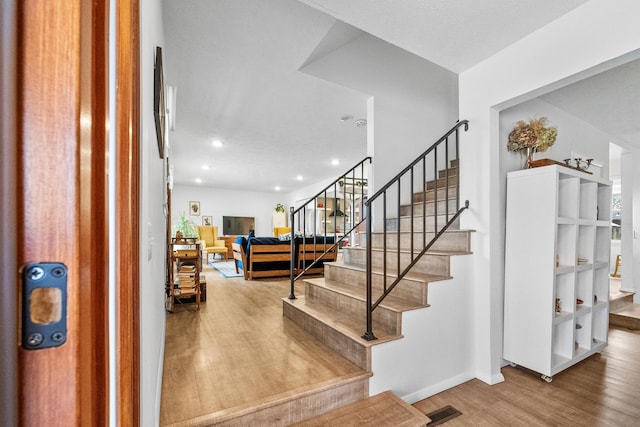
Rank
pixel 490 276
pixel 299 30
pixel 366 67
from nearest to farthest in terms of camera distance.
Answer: pixel 490 276 < pixel 299 30 < pixel 366 67

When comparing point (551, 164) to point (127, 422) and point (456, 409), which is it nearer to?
point (456, 409)

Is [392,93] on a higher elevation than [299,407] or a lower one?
higher

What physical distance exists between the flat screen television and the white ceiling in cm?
535

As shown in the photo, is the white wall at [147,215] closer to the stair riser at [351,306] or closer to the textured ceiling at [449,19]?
the textured ceiling at [449,19]

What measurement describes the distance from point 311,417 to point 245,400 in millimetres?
380

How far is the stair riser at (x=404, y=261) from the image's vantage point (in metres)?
2.26

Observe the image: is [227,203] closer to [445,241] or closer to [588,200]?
[445,241]

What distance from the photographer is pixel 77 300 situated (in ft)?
1.10

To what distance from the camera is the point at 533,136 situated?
2.33 m

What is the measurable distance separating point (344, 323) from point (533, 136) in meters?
2.12

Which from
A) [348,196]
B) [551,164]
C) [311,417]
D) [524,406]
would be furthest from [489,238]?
[348,196]

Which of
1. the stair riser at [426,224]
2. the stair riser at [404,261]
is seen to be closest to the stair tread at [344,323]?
the stair riser at [404,261]

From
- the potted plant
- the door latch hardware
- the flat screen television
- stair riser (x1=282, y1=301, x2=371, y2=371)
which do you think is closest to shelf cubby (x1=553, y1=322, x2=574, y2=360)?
stair riser (x1=282, y1=301, x2=371, y2=371)

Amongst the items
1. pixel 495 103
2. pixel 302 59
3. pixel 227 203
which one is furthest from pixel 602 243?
pixel 227 203
